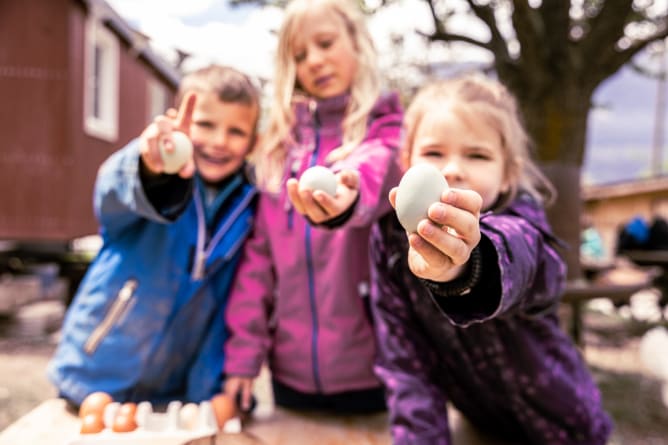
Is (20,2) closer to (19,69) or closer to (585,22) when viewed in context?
(19,69)

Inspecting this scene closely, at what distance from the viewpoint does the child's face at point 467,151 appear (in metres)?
1.26

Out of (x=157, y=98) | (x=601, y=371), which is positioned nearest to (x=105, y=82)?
(x=157, y=98)

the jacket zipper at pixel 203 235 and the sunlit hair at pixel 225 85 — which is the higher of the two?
the sunlit hair at pixel 225 85

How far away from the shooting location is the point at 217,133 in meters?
1.71

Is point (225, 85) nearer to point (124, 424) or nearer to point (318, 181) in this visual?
point (318, 181)

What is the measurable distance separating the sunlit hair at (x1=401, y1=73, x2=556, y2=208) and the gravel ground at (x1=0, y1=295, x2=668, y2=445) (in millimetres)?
2377

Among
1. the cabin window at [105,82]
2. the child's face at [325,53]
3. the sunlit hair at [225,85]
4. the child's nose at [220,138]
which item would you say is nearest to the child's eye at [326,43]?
the child's face at [325,53]

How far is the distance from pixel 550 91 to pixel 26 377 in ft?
17.8

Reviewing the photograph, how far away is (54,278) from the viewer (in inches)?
332

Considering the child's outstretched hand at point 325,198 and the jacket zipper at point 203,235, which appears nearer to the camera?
the child's outstretched hand at point 325,198

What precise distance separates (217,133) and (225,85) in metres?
0.15

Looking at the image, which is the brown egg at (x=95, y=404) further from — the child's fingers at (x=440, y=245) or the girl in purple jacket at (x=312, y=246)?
the child's fingers at (x=440, y=245)

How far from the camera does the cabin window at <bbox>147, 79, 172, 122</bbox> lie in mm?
13779

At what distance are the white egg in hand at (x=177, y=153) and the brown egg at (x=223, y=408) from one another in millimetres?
634
